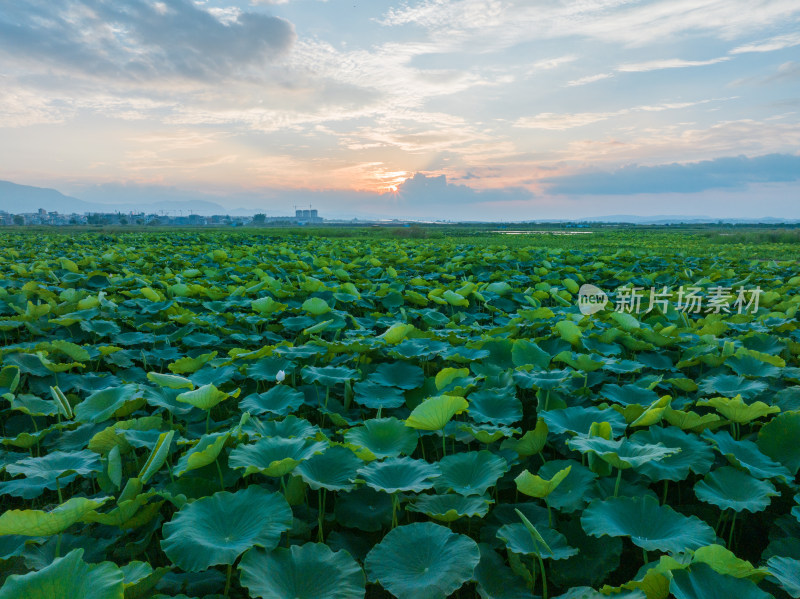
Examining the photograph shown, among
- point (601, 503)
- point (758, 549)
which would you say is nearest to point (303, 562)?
point (601, 503)

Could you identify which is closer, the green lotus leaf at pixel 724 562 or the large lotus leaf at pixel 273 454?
the green lotus leaf at pixel 724 562

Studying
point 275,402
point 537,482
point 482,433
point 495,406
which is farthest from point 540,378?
point 275,402

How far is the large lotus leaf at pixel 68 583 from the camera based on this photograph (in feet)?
3.54

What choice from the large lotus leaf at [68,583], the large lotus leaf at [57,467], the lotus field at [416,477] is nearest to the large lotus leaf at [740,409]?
the lotus field at [416,477]

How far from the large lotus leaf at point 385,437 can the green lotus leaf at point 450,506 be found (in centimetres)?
29

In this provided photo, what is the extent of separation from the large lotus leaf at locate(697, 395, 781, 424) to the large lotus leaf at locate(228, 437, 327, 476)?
68.8 inches

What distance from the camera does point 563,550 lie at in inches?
61.2

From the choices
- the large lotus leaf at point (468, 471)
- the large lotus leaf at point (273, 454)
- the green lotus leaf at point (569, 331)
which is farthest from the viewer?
the green lotus leaf at point (569, 331)

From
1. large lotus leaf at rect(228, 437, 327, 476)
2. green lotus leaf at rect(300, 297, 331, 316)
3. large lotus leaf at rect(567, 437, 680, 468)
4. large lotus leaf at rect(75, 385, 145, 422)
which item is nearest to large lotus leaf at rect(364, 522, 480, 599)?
large lotus leaf at rect(228, 437, 327, 476)

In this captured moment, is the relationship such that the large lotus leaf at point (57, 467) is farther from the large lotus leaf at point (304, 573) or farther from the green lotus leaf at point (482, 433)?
the green lotus leaf at point (482, 433)

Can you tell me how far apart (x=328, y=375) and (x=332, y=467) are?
1.08 metres

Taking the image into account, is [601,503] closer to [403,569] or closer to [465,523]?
[465,523]

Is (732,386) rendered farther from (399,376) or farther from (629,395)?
Result: (399,376)

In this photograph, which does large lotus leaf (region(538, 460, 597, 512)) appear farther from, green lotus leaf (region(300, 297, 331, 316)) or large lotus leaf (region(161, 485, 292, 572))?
green lotus leaf (region(300, 297, 331, 316))
